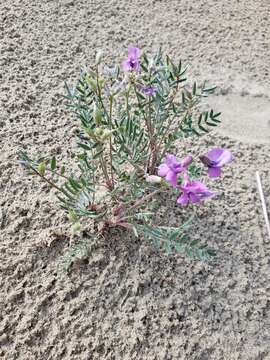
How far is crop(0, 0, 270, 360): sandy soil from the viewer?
1300 mm

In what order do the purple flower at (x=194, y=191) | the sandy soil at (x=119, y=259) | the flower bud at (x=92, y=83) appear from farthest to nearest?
the sandy soil at (x=119, y=259) → the flower bud at (x=92, y=83) → the purple flower at (x=194, y=191)

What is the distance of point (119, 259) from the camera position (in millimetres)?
1406

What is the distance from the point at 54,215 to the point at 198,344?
1.70 feet

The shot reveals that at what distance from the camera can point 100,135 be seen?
109cm

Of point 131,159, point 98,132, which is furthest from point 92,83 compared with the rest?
point 131,159

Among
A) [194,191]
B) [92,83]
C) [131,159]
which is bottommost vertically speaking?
[131,159]

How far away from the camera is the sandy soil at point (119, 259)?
4.26 ft

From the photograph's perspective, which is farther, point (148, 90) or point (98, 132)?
point (148, 90)

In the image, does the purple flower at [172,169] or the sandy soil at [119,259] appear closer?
the purple flower at [172,169]

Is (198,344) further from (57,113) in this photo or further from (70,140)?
(57,113)

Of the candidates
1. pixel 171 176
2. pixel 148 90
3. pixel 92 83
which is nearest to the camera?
pixel 171 176

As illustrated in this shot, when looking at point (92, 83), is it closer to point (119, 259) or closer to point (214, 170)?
point (214, 170)

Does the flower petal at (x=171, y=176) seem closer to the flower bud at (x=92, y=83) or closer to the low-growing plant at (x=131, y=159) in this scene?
A: the low-growing plant at (x=131, y=159)

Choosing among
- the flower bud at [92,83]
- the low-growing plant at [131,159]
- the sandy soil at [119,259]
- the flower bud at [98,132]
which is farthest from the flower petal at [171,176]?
the sandy soil at [119,259]
